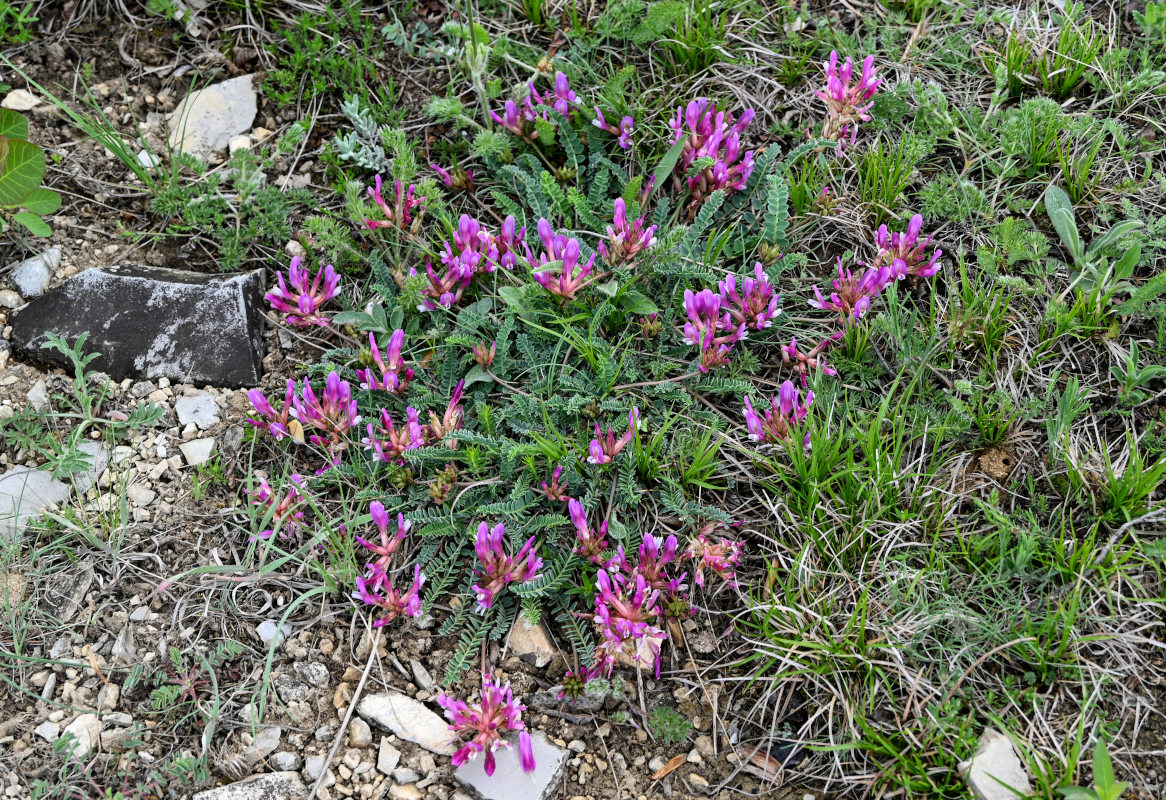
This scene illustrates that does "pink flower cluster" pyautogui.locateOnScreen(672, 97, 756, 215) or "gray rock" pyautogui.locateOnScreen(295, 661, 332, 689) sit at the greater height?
"pink flower cluster" pyautogui.locateOnScreen(672, 97, 756, 215)

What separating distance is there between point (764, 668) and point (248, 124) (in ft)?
11.1

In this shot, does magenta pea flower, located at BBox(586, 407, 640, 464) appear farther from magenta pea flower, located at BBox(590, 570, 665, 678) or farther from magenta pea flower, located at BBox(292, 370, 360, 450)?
magenta pea flower, located at BBox(292, 370, 360, 450)

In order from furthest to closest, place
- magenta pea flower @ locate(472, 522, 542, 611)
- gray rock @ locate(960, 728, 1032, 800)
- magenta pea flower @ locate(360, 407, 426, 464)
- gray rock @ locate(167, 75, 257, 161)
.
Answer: gray rock @ locate(167, 75, 257, 161)
magenta pea flower @ locate(360, 407, 426, 464)
magenta pea flower @ locate(472, 522, 542, 611)
gray rock @ locate(960, 728, 1032, 800)

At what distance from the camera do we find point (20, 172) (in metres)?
3.66

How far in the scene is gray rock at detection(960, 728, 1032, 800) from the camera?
252 centimetres

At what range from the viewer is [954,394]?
3291 millimetres

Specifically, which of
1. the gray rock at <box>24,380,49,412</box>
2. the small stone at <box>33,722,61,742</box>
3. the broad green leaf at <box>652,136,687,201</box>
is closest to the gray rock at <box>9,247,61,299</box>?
the gray rock at <box>24,380,49,412</box>

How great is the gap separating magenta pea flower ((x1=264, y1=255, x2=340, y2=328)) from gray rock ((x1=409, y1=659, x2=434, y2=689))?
4.57 feet

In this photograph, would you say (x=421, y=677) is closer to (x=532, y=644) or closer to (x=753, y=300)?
(x=532, y=644)

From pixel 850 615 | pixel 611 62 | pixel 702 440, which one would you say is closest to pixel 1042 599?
pixel 850 615

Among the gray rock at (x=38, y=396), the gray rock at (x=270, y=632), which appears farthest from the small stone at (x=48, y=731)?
the gray rock at (x=38, y=396)

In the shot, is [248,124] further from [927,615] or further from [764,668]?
[927,615]

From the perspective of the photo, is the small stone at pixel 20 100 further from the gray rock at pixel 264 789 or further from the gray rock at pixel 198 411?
the gray rock at pixel 264 789

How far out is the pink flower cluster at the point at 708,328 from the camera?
3283mm
